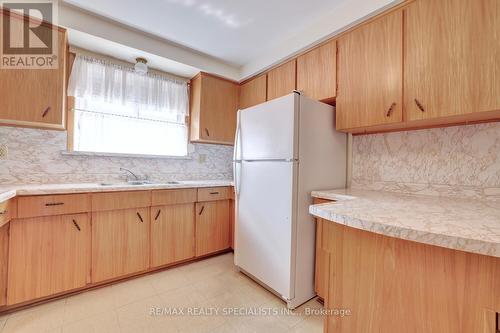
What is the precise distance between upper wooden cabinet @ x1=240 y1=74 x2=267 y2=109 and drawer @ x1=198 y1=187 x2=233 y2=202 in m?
1.14

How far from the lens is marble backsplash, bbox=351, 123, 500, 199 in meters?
1.45

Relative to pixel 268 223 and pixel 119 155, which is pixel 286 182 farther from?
pixel 119 155

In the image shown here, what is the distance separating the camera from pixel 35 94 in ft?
5.75

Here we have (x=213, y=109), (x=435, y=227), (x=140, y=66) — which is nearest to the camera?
(x=435, y=227)

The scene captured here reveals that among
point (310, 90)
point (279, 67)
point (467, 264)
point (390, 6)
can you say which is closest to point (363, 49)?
point (390, 6)

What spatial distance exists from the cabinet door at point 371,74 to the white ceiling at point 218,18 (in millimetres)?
371

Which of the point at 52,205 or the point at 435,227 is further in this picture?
the point at 52,205

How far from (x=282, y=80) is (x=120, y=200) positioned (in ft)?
6.60

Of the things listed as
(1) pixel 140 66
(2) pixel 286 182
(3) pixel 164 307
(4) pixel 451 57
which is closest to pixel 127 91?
(1) pixel 140 66

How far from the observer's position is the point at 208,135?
275 cm

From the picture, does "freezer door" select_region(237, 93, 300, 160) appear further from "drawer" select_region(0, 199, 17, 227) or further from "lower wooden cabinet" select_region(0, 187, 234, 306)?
"drawer" select_region(0, 199, 17, 227)

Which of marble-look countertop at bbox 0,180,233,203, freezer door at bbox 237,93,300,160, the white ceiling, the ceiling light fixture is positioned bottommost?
marble-look countertop at bbox 0,180,233,203

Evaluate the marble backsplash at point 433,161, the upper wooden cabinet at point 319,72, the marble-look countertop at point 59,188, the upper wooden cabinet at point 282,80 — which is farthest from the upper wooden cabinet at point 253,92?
the marble-look countertop at point 59,188

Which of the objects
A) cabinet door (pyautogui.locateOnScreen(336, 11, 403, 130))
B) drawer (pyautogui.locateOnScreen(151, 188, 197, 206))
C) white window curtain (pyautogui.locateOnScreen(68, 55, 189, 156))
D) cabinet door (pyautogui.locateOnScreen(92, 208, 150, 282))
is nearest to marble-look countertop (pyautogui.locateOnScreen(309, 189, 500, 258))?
cabinet door (pyautogui.locateOnScreen(336, 11, 403, 130))
